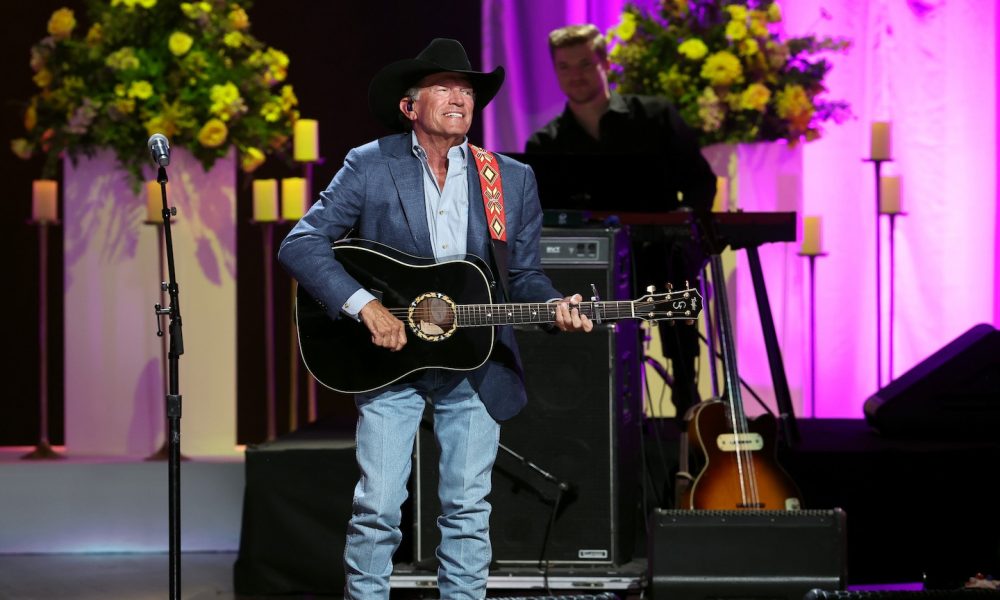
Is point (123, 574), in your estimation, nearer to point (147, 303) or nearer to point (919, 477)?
point (147, 303)

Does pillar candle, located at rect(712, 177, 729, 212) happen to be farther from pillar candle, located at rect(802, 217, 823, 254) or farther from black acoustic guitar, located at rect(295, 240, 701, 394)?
black acoustic guitar, located at rect(295, 240, 701, 394)

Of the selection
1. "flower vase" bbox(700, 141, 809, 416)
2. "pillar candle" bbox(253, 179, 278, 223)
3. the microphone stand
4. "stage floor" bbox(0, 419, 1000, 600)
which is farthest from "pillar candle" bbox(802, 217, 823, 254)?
the microphone stand

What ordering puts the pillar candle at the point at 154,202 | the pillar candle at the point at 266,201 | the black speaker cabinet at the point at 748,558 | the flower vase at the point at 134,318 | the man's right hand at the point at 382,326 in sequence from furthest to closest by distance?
the pillar candle at the point at 266,201 → the flower vase at the point at 134,318 → the pillar candle at the point at 154,202 → the black speaker cabinet at the point at 748,558 → the man's right hand at the point at 382,326

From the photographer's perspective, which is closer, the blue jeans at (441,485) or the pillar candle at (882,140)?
the blue jeans at (441,485)

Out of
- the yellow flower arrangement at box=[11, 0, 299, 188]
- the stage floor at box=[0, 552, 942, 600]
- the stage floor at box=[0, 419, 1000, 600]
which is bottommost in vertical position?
the stage floor at box=[0, 552, 942, 600]

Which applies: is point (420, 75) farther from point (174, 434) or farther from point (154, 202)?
point (154, 202)

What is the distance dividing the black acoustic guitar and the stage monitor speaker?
1922 mm

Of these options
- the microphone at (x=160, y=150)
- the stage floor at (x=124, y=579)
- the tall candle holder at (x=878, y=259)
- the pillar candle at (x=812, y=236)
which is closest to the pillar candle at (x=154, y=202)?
the stage floor at (x=124, y=579)

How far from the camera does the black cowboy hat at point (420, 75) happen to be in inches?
130

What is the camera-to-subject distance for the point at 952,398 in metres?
4.82

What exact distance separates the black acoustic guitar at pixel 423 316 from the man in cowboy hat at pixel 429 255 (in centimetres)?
5

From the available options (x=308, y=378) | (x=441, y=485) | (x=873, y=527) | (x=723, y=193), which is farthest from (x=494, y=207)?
(x=308, y=378)

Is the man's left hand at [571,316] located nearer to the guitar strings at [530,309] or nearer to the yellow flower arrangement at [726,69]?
the guitar strings at [530,309]

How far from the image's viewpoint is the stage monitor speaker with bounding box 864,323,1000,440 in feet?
15.7
